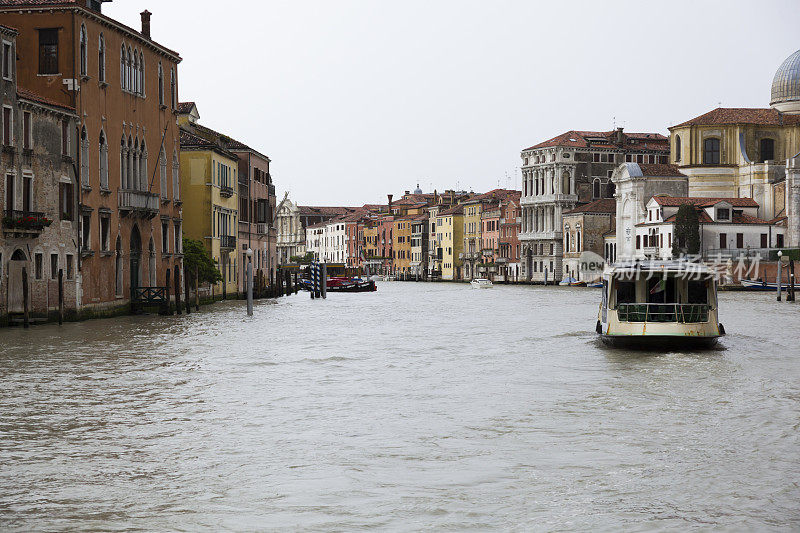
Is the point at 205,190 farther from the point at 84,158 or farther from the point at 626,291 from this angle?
the point at 626,291

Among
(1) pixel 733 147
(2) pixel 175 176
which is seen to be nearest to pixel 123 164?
(2) pixel 175 176

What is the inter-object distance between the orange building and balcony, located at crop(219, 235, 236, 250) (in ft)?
27.3

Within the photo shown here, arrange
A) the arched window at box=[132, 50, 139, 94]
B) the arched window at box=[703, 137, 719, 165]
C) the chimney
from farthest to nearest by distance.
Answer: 1. the arched window at box=[703, 137, 719, 165]
2. the chimney
3. the arched window at box=[132, 50, 139, 94]

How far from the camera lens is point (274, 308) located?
4481cm

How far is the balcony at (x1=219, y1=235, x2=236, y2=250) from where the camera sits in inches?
1982

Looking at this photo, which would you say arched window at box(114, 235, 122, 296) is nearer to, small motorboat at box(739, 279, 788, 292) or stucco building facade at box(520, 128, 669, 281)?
small motorboat at box(739, 279, 788, 292)

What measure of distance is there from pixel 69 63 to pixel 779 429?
25097mm

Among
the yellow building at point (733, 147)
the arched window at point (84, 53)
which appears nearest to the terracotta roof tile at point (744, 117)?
the yellow building at point (733, 147)

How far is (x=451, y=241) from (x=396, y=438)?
106723 mm

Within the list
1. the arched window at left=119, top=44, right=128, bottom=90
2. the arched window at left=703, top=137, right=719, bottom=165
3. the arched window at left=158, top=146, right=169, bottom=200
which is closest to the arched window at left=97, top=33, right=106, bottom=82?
the arched window at left=119, top=44, right=128, bottom=90

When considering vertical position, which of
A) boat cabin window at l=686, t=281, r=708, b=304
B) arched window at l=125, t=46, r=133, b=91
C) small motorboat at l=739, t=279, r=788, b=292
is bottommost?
small motorboat at l=739, t=279, r=788, b=292

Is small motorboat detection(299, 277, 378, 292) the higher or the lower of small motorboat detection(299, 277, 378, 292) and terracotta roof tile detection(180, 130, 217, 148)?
the lower

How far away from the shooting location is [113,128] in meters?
34.8

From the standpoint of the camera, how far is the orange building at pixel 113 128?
105 feet
